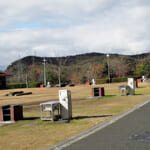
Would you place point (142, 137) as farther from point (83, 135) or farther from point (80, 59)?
point (80, 59)

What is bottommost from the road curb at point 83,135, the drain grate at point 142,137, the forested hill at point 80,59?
the road curb at point 83,135

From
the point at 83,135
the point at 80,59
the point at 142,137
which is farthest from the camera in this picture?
the point at 80,59

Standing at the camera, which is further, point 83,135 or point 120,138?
point 83,135

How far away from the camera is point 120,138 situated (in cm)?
648

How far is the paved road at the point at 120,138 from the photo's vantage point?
5.75 metres

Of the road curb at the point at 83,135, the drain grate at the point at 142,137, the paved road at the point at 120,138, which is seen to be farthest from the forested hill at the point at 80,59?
the drain grate at the point at 142,137

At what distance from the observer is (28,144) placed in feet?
A: 21.1

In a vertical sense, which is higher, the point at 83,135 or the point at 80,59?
the point at 80,59

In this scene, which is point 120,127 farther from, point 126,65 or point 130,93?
point 126,65

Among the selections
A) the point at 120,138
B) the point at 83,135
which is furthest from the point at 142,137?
the point at 83,135

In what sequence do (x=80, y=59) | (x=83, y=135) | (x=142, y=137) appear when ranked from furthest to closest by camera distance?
1. (x=80, y=59)
2. (x=83, y=135)
3. (x=142, y=137)

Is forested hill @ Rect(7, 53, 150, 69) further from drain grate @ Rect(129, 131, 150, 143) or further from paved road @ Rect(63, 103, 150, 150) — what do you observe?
drain grate @ Rect(129, 131, 150, 143)

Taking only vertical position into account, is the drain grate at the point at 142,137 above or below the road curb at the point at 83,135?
above

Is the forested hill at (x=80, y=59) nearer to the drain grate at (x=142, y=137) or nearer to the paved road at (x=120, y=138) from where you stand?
the paved road at (x=120, y=138)
